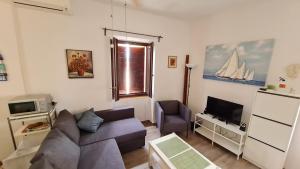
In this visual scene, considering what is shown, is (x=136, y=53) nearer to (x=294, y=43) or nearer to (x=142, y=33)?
(x=142, y=33)

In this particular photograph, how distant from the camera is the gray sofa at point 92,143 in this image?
1236 mm

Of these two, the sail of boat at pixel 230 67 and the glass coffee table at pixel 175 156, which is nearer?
the glass coffee table at pixel 175 156

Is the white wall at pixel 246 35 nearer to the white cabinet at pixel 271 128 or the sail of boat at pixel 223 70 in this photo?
the sail of boat at pixel 223 70

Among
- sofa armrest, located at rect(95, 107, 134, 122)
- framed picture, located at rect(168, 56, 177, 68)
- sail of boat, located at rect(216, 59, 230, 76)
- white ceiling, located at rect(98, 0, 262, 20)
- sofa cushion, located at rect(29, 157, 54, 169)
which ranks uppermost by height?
white ceiling, located at rect(98, 0, 262, 20)

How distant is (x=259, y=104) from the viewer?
198cm

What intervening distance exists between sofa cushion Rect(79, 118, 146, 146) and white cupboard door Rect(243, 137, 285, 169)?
6.07 feet

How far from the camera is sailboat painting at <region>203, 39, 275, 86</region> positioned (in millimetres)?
2129

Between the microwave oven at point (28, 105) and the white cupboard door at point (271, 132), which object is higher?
the microwave oven at point (28, 105)

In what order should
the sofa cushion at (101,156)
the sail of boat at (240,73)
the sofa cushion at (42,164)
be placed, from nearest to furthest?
1. the sofa cushion at (42,164)
2. the sofa cushion at (101,156)
3. the sail of boat at (240,73)

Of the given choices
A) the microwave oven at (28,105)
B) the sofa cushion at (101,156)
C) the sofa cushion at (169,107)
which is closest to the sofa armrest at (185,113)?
the sofa cushion at (169,107)

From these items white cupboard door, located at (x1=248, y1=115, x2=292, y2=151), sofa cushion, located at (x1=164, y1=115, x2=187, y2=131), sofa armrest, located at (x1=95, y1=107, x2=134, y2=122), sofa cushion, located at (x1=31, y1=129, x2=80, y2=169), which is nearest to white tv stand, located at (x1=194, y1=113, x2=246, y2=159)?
white cupboard door, located at (x1=248, y1=115, x2=292, y2=151)

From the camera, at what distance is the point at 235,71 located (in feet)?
8.23

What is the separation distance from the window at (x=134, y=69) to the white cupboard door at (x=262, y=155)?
7.22 feet

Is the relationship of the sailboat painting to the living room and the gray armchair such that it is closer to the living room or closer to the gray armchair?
the living room
